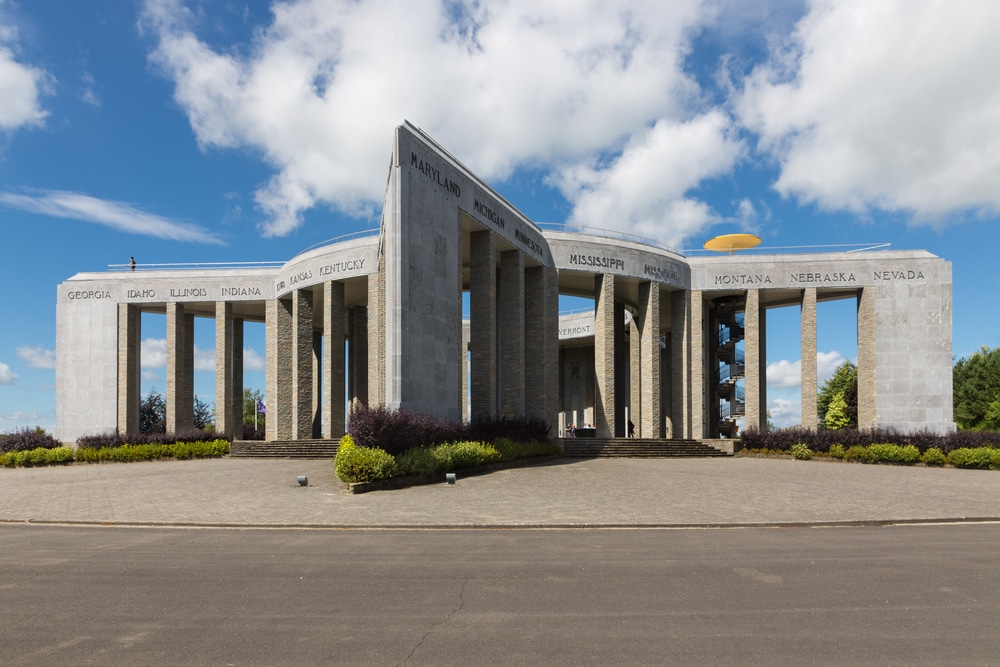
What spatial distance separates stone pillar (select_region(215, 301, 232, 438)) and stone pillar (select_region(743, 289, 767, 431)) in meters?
30.4

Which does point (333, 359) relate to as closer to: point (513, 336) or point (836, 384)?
point (513, 336)

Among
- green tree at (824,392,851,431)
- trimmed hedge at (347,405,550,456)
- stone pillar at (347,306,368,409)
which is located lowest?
green tree at (824,392,851,431)

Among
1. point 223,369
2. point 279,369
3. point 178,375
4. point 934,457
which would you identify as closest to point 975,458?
point 934,457

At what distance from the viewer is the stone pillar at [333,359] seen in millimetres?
34875

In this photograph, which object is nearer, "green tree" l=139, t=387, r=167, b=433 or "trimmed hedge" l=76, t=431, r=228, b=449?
"trimmed hedge" l=76, t=431, r=228, b=449

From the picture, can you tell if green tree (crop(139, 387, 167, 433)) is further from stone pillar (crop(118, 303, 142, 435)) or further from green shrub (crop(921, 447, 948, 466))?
green shrub (crop(921, 447, 948, 466))

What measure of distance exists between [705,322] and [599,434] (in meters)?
10.8

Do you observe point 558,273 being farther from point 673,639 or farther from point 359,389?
point 673,639

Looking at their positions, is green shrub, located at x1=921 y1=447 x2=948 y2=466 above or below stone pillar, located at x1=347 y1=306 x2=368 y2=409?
below

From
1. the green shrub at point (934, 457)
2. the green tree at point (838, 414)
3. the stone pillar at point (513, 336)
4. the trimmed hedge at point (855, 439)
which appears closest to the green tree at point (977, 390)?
the green tree at point (838, 414)

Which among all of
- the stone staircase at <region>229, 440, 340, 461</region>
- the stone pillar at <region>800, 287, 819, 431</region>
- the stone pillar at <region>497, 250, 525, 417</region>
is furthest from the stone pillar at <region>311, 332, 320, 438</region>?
the stone pillar at <region>800, 287, 819, 431</region>

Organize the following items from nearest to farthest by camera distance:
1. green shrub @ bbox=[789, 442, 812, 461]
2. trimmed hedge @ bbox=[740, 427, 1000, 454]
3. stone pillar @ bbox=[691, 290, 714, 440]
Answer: trimmed hedge @ bbox=[740, 427, 1000, 454] < green shrub @ bbox=[789, 442, 812, 461] < stone pillar @ bbox=[691, 290, 714, 440]

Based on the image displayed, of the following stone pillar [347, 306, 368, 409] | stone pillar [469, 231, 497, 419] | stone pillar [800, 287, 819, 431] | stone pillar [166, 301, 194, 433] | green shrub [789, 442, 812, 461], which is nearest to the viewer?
stone pillar [469, 231, 497, 419]

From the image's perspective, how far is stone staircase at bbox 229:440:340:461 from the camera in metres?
29.0
